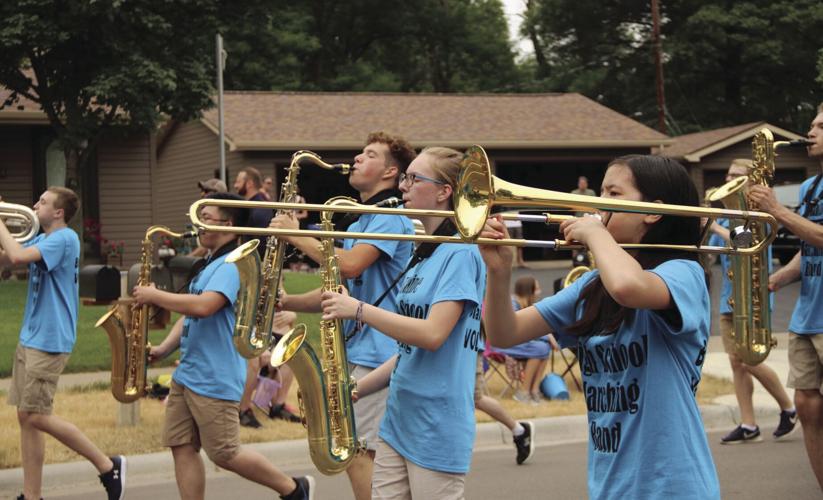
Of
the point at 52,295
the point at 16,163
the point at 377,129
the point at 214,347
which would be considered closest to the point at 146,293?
the point at 214,347

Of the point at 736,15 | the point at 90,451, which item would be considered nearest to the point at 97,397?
the point at 90,451

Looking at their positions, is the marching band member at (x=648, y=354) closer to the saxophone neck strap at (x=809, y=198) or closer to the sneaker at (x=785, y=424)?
the saxophone neck strap at (x=809, y=198)

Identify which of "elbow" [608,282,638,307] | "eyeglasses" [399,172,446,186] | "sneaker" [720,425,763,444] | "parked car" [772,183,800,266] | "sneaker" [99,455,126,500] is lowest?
"parked car" [772,183,800,266]

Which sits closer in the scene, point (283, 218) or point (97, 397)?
point (283, 218)

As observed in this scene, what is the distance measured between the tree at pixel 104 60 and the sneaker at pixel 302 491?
1290cm

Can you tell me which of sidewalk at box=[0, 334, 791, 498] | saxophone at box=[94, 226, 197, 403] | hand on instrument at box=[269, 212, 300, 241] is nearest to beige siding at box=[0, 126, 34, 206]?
sidewalk at box=[0, 334, 791, 498]

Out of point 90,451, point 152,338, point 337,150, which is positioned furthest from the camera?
point 337,150

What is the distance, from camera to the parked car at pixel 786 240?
23.5m

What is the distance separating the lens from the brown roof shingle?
25.3m

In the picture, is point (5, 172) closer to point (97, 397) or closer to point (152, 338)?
point (152, 338)

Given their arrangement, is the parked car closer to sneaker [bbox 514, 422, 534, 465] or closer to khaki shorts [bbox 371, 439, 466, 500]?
sneaker [bbox 514, 422, 534, 465]

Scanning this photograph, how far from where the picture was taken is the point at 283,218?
4645 mm

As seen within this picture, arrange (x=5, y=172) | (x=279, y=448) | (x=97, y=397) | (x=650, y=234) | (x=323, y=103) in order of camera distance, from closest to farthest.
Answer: (x=650, y=234)
(x=279, y=448)
(x=97, y=397)
(x=5, y=172)
(x=323, y=103)

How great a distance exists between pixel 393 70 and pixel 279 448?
40.9 meters
